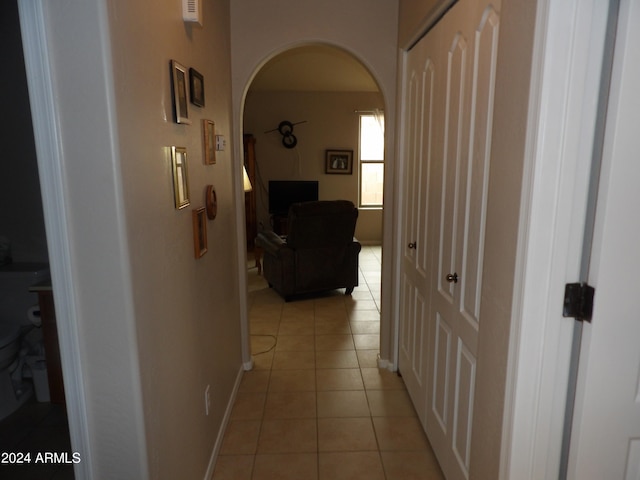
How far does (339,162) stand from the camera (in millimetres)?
7375

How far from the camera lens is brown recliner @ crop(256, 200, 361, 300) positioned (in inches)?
166

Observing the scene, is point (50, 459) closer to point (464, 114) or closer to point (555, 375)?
point (555, 375)

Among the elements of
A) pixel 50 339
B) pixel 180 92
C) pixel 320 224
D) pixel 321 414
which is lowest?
pixel 321 414

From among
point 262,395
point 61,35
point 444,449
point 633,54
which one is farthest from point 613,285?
point 262,395

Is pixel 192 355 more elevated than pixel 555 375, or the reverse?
pixel 555 375

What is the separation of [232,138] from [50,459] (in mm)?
1957

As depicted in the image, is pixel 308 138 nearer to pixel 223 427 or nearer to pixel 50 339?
pixel 50 339

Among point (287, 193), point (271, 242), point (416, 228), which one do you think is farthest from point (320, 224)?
point (287, 193)

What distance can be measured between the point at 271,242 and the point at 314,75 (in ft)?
9.16

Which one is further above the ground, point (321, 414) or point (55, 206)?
point (55, 206)

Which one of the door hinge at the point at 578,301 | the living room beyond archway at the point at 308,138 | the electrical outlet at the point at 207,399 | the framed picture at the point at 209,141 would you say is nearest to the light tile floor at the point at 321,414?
the electrical outlet at the point at 207,399

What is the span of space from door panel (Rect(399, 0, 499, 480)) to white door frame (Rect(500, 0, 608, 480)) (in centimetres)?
39

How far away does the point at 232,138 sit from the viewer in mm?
2668

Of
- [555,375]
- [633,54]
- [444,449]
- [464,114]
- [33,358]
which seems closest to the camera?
[633,54]
